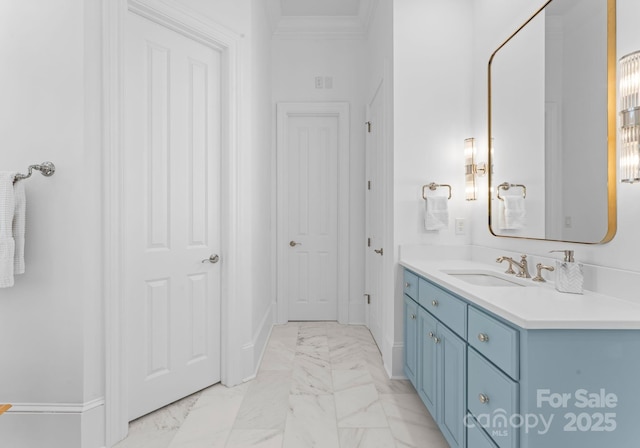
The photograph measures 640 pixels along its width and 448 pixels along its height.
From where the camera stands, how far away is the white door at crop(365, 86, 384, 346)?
2.95 meters

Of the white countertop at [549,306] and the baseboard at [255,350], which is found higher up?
the white countertop at [549,306]

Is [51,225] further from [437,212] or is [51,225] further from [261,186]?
[437,212]

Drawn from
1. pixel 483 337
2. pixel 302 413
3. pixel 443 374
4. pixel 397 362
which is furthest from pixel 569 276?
pixel 302 413

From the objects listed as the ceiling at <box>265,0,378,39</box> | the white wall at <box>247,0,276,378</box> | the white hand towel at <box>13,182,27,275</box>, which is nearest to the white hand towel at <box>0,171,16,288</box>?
the white hand towel at <box>13,182,27,275</box>

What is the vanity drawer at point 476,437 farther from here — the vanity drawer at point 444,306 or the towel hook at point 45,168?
the towel hook at point 45,168

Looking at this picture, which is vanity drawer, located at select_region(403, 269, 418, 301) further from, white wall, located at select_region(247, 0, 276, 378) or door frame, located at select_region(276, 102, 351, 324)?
door frame, located at select_region(276, 102, 351, 324)

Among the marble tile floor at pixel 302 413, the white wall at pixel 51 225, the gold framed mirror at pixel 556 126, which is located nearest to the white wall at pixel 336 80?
the marble tile floor at pixel 302 413

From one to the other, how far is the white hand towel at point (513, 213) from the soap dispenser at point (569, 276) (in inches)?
20.0

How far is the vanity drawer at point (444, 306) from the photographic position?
146cm

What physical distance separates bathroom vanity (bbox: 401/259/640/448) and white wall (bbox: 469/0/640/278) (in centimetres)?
19

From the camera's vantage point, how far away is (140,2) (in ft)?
6.18

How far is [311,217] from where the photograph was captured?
12.2ft

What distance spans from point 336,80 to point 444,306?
284 centimetres

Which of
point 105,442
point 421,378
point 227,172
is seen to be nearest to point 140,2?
point 227,172
